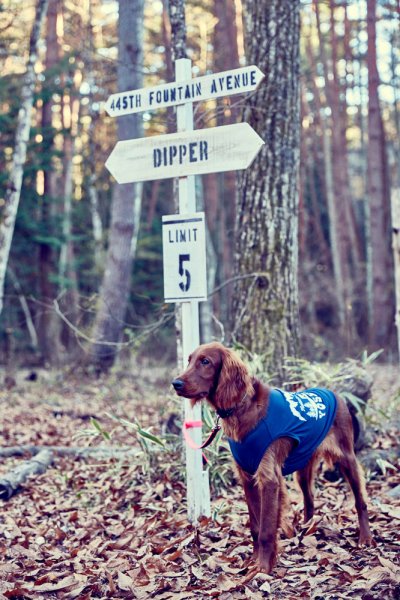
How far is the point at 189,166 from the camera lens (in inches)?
215

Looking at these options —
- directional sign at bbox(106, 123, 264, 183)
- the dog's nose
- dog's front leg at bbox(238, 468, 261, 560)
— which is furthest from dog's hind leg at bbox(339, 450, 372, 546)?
directional sign at bbox(106, 123, 264, 183)

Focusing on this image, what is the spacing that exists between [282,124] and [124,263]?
7.90m

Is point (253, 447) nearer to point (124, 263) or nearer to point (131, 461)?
point (131, 461)

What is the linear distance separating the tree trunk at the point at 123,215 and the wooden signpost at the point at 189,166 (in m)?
8.69

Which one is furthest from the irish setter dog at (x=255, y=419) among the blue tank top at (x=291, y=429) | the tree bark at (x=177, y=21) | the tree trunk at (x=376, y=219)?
the tree trunk at (x=376, y=219)

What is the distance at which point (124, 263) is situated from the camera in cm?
1505

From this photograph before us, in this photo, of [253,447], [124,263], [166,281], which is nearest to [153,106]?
[166,281]

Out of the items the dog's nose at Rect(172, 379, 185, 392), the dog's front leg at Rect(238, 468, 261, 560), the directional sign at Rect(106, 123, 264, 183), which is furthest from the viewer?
the directional sign at Rect(106, 123, 264, 183)

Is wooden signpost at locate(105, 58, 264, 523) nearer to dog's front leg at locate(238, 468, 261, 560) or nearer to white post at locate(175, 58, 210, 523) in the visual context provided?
white post at locate(175, 58, 210, 523)

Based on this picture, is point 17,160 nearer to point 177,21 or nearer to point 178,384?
point 177,21

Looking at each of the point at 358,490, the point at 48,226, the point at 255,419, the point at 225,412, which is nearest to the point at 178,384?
the point at 225,412

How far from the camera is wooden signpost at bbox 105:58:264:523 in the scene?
530 centimetres

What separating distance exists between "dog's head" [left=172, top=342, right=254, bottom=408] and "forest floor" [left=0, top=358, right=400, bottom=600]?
1112mm

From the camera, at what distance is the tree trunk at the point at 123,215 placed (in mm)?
14477
